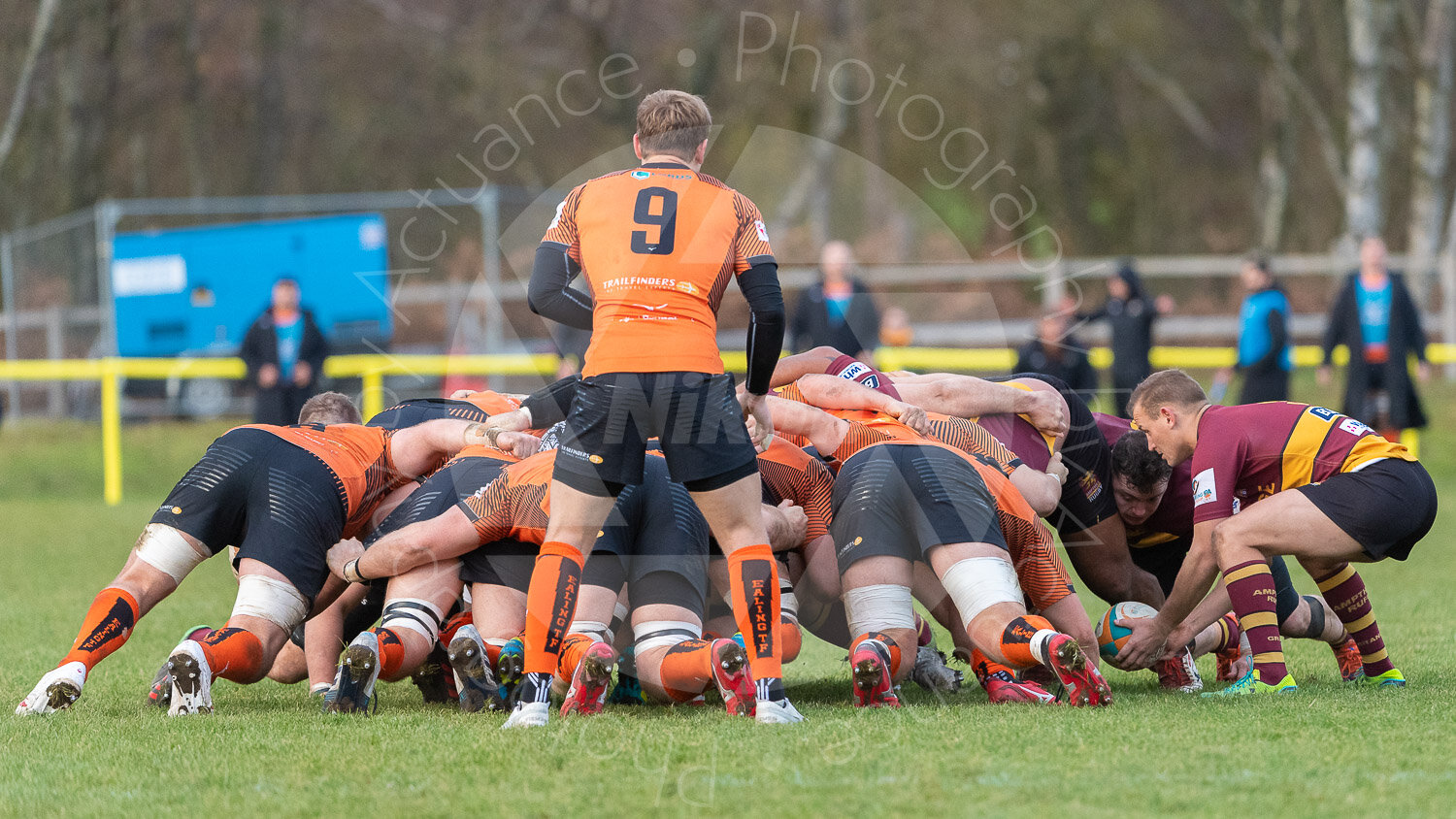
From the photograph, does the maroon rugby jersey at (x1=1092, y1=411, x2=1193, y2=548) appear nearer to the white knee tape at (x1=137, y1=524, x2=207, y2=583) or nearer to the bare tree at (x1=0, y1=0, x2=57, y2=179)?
the white knee tape at (x1=137, y1=524, x2=207, y2=583)

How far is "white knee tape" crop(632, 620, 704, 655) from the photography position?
499 centimetres

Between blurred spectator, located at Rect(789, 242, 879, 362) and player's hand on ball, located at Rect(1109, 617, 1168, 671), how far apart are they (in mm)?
8074

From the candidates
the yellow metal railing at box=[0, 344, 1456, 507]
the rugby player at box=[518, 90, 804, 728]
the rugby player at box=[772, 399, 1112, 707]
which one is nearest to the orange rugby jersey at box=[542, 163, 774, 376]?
the rugby player at box=[518, 90, 804, 728]

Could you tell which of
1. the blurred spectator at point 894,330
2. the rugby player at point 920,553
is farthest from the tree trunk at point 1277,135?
the rugby player at point 920,553

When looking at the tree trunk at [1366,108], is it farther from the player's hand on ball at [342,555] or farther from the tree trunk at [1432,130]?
the player's hand on ball at [342,555]

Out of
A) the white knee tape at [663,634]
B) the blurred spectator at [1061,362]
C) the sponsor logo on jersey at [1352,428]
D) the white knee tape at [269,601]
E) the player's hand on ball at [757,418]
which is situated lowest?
the white knee tape at [663,634]

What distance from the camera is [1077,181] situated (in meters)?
30.2

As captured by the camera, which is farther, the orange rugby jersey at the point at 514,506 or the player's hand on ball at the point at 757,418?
the orange rugby jersey at the point at 514,506

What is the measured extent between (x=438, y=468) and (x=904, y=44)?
23.6 metres

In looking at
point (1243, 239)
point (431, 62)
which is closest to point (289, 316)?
point (431, 62)

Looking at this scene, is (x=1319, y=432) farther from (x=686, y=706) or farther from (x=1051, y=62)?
(x=1051, y=62)

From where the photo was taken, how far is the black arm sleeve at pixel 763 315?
466cm

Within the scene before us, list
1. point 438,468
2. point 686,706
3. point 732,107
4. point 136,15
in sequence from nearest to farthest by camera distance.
A: point 686,706, point 438,468, point 136,15, point 732,107

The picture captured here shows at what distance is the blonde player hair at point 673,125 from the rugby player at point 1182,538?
2176 millimetres
